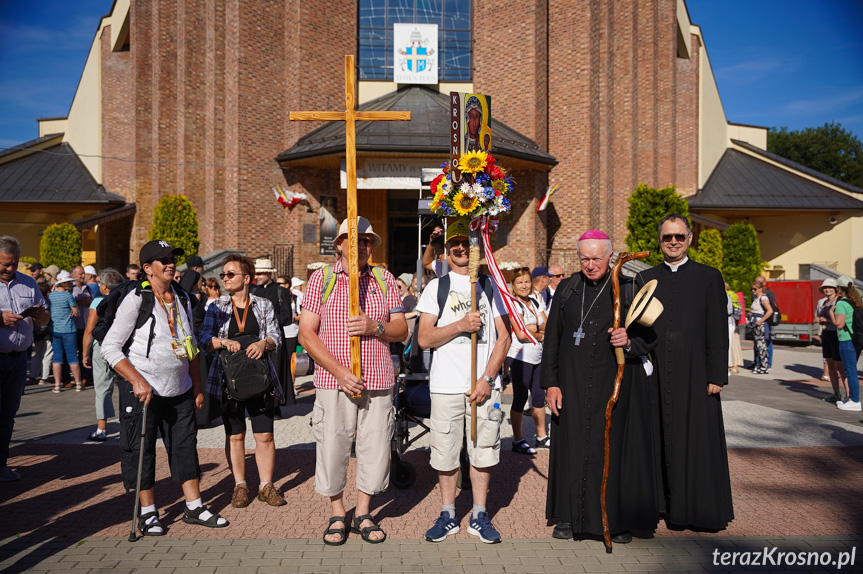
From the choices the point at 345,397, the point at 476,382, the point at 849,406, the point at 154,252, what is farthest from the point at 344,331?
the point at 849,406

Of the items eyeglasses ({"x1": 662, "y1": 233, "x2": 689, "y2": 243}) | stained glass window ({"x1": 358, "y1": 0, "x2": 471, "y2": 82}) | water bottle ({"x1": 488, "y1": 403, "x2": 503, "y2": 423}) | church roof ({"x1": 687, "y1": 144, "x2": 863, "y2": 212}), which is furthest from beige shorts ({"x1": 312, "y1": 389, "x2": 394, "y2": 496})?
church roof ({"x1": 687, "y1": 144, "x2": 863, "y2": 212})

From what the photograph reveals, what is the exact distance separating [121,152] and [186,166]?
616 centimetres

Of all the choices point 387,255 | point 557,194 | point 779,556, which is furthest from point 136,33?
point 779,556

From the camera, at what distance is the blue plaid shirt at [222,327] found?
529 cm

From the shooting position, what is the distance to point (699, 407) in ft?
15.6

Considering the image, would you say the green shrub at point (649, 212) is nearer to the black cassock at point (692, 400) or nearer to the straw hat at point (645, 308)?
the black cassock at point (692, 400)

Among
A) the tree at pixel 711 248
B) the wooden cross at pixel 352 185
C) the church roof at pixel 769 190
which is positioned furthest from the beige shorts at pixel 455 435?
the church roof at pixel 769 190

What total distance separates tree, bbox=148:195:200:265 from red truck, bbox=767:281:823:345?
64.2 feet

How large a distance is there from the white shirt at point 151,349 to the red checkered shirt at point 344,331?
106 cm

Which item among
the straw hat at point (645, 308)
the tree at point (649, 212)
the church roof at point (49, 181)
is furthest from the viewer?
the church roof at point (49, 181)

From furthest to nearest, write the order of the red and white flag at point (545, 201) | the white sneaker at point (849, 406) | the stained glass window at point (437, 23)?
1. the stained glass window at point (437, 23)
2. the red and white flag at point (545, 201)
3. the white sneaker at point (849, 406)

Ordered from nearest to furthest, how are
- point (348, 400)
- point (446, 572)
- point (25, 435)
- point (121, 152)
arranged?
point (446, 572) → point (348, 400) → point (25, 435) → point (121, 152)

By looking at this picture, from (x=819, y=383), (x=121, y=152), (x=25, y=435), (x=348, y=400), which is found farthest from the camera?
(x=121, y=152)

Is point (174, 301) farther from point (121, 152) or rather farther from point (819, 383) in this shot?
point (121, 152)
